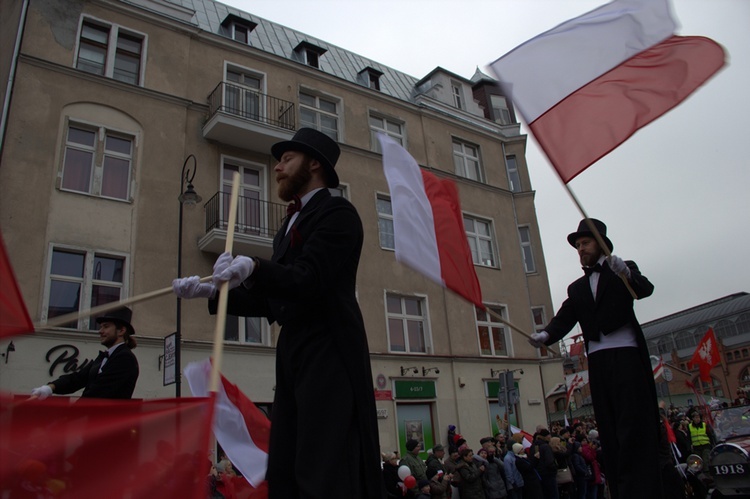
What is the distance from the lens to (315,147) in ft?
11.4

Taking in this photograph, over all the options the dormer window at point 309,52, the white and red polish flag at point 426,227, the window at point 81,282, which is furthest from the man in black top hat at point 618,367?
the dormer window at point 309,52

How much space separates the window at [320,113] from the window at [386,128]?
172cm

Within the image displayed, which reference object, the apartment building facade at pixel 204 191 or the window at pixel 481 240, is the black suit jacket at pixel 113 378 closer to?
the apartment building facade at pixel 204 191

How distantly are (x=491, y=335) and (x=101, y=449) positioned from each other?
23917 mm

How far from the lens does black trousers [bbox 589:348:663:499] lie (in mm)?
4066

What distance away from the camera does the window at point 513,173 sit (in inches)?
1192

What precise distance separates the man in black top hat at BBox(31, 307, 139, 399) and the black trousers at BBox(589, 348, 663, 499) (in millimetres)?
3919

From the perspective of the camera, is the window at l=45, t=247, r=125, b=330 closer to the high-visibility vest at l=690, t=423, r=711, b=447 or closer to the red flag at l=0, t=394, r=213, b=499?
the red flag at l=0, t=394, r=213, b=499

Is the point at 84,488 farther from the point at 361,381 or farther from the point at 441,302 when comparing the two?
the point at 441,302

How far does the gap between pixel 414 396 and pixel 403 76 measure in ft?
55.5

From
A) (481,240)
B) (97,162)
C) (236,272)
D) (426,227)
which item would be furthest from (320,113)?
(236,272)

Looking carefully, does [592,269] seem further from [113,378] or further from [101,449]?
[113,378]

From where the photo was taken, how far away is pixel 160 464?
92.0 inches

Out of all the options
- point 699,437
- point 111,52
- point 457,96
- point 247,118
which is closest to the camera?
point 699,437
